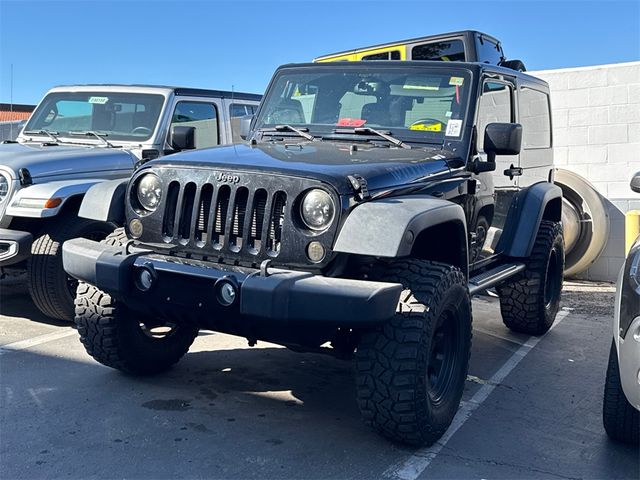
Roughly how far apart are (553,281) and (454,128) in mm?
2502

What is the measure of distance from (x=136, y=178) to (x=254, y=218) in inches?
31.9

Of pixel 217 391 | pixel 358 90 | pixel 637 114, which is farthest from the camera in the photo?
pixel 637 114

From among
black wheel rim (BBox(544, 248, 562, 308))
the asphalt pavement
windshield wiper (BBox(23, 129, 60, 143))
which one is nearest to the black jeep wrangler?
the asphalt pavement

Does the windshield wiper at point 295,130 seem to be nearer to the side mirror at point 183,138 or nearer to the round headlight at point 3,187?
the side mirror at point 183,138

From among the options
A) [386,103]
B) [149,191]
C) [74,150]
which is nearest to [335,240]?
[149,191]

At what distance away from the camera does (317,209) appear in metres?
3.30

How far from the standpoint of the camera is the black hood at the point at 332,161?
11.2 feet

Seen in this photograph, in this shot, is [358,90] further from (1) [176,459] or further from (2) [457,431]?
(1) [176,459]

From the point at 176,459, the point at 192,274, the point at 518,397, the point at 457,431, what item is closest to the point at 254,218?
the point at 192,274

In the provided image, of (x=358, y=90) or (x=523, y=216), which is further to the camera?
(x=523, y=216)

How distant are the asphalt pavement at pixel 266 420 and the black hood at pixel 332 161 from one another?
4.34ft

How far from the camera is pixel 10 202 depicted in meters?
5.38

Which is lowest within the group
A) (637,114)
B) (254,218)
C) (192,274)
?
(192,274)

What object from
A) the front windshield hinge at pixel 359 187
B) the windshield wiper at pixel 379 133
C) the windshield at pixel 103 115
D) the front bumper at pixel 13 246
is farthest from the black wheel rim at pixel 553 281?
the front bumper at pixel 13 246
